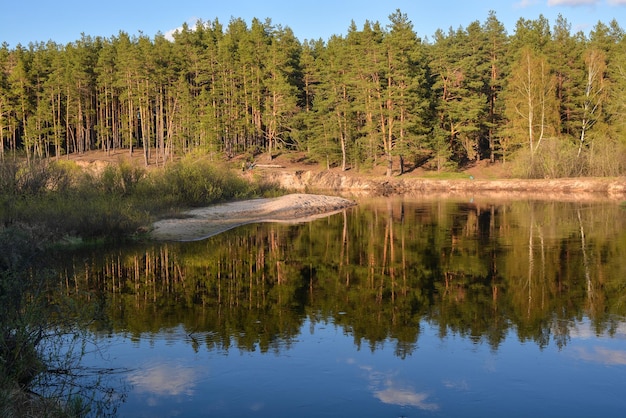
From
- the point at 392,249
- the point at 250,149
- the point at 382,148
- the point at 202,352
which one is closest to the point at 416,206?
the point at 392,249

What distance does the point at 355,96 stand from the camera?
218 feet

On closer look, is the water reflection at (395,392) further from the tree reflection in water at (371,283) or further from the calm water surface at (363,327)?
the tree reflection in water at (371,283)

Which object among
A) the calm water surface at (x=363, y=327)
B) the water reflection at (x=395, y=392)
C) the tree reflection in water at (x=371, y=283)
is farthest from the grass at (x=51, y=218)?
the water reflection at (x=395, y=392)

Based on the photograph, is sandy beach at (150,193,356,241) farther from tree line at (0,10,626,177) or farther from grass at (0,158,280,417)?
tree line at (0,10,626,177)

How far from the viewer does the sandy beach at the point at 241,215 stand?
87.3 ft

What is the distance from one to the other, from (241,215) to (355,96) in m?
36.1

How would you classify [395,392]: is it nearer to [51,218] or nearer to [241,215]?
[51,218]

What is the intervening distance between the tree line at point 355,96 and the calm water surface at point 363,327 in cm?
3644

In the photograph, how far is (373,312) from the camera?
13.0 metres

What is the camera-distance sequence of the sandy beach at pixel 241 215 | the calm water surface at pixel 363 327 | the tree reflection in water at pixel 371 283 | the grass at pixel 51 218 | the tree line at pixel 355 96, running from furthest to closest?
the tree line at pixel 355 96 < the sandy beach at pixel 241 215 < the tree reflection in water at pixel 371 283 < the calm water surface at pixel 363 327 < the grass at pixel 51 218

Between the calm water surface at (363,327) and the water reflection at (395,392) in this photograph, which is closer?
the water reflection at (395,392)

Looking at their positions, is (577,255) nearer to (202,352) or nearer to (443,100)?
(202,352)

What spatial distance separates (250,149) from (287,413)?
227ft

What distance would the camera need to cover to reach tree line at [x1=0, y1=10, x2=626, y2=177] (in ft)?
195
